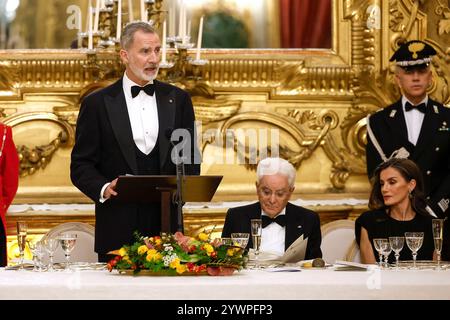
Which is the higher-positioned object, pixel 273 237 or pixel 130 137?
pixel 130 137

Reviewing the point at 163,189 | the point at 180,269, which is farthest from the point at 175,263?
the point at 163,189

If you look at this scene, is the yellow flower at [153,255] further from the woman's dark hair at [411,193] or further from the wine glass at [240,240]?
the woman's dark hair at [411,193]

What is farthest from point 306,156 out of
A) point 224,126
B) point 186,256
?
point 186,256

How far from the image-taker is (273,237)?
188 inches

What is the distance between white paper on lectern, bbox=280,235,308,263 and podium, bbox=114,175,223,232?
40 centimetres

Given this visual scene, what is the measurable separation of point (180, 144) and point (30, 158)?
2621mm

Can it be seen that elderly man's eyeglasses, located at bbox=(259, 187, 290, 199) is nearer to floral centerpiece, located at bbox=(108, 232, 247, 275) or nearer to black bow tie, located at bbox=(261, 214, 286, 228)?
black bow tie, located at bbox=(261, 214, 286, 228)

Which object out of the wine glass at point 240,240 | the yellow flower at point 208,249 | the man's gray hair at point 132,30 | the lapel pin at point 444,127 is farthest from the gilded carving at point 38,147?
the yellow flower at point 208,249

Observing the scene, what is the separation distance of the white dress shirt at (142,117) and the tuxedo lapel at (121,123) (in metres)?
0.03

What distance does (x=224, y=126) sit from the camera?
6477mm

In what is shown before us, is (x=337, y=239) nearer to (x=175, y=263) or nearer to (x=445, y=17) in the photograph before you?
(x=175, y=263)

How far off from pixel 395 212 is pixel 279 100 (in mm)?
1870

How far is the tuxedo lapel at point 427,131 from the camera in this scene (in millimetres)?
5711
